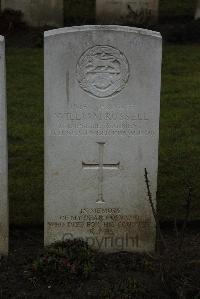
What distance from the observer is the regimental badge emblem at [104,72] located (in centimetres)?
545

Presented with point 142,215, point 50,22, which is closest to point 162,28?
point 50,22

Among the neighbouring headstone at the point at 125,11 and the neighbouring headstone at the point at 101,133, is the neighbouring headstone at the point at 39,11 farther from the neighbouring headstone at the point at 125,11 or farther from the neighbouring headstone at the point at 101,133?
the neighbouring headstone at the point at 101,133

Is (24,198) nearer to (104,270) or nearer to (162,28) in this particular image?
(104,270)

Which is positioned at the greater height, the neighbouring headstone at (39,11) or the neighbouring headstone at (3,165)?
the neighbouring headstone at (39,11)

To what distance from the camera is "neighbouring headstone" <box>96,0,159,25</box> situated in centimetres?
1447

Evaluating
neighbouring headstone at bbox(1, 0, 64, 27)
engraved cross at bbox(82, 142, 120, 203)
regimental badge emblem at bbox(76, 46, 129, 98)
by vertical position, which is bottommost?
engraved cross at bbox(82, 142, 120, 203)

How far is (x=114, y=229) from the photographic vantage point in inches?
228

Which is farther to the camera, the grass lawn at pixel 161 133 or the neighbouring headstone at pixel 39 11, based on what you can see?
the neighbouring headstone at pixel 39 11

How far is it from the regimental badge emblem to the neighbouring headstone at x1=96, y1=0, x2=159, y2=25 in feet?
30.0

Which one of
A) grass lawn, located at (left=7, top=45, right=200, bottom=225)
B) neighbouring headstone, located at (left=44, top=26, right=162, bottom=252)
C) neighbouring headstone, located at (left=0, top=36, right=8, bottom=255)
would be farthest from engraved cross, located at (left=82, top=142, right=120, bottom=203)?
grass lawn, located at (left=7, top=45, right=200, bottom=225)

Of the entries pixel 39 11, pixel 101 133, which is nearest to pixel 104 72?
pixel 101 133

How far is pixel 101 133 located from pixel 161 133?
11.1 ft

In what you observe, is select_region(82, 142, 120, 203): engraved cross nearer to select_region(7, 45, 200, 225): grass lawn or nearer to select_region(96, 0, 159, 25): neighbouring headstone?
select_region(7, 45, 200, 225): grass lawn

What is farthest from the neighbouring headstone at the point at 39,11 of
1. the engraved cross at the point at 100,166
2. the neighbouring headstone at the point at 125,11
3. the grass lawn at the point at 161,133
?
the engraved cross at the point at 100,166
